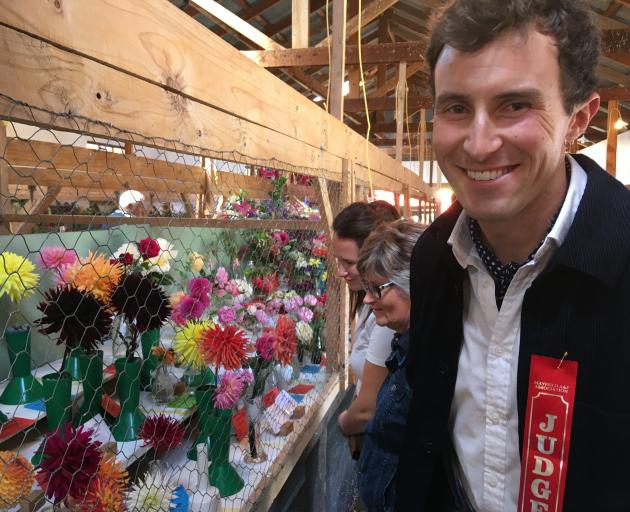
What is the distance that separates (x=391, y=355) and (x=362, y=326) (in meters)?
0.41

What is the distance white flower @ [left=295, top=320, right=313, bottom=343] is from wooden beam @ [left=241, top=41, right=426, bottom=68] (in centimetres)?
131

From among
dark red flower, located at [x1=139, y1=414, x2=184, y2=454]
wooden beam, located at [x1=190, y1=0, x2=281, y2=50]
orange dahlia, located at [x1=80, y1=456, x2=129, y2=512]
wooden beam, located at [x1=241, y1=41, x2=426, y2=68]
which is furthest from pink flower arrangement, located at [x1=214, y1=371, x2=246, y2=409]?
wooden beam, located at [x1=190, y1=0, x2=281, y2=50]

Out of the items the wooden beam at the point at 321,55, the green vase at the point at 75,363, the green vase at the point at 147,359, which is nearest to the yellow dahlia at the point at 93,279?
the green vase at the point at 75,363

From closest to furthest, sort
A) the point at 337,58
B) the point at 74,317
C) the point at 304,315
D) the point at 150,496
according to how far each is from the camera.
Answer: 1. the point at 74,317
2. the point at 150,496
3. the point at 304,315
4. the point at 337,58

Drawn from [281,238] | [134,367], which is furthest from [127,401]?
[281,238]

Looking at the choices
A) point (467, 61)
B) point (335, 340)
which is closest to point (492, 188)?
point (467, 61)

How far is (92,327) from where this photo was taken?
768 millimetres

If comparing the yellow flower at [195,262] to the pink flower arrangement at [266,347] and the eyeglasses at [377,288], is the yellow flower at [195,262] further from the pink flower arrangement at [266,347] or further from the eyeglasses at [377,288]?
the eyeglasses at [377,288]

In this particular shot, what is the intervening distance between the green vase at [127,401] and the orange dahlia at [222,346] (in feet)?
0.51

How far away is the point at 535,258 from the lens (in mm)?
706

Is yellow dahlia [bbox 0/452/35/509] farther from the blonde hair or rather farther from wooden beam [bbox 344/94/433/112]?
wooden beam [bbox 344/94/433/112]

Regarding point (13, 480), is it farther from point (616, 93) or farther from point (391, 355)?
point (616, 93)

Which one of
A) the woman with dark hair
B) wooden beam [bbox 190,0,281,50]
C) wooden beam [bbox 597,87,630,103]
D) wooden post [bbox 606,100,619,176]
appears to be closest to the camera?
the woman with dark hair

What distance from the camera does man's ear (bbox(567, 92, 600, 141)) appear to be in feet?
2.23
